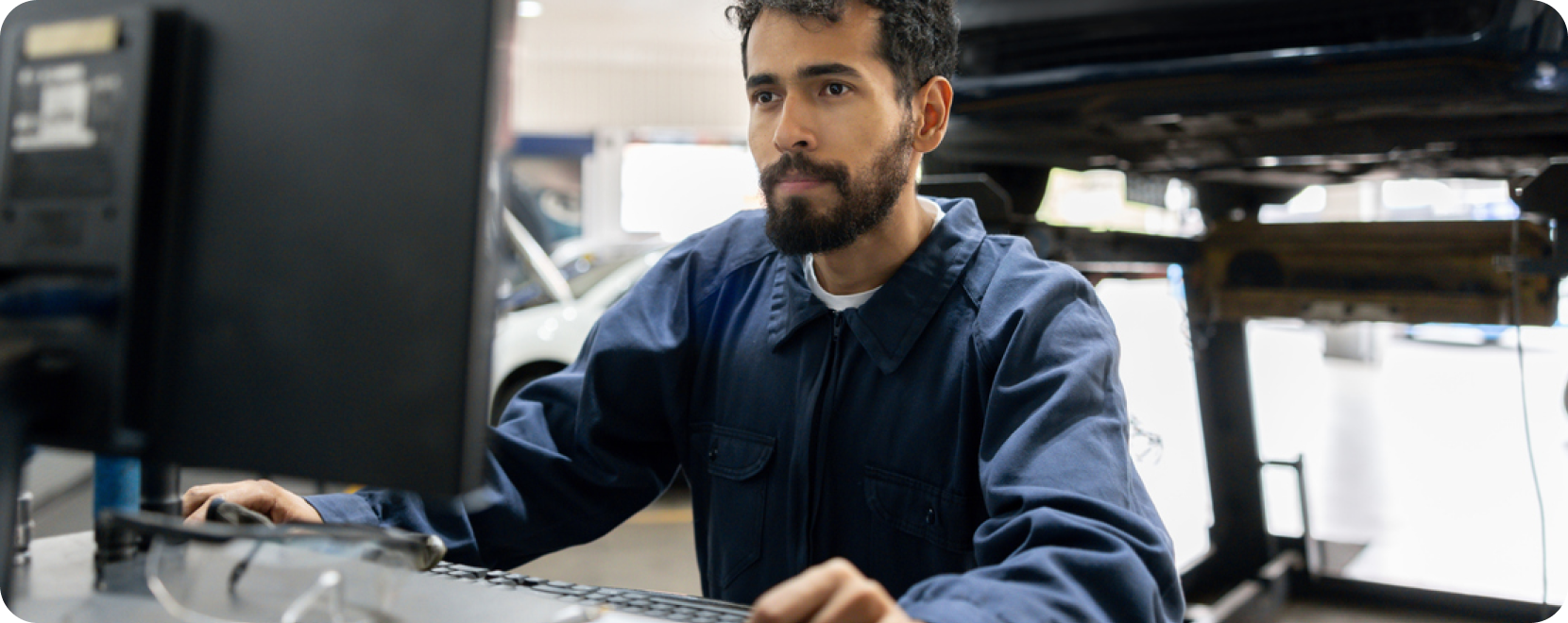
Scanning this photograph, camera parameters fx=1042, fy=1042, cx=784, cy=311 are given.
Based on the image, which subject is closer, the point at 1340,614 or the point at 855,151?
the point at 855,151

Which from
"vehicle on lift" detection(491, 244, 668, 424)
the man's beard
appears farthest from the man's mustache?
"vehicle on lift" detection(491, 244, 668, 424)

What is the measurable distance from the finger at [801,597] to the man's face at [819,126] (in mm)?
523

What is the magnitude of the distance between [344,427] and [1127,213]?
6.83 metres

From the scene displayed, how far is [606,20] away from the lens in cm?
906

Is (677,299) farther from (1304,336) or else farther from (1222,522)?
(1304,336)

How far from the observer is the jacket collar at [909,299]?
1082 millimetres

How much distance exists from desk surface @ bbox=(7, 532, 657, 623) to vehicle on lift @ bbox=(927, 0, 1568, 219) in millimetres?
1548

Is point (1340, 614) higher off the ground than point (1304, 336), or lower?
lower

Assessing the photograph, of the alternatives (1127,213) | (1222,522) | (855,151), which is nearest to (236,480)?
(855,151)

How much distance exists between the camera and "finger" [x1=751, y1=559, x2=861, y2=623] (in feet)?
1.99

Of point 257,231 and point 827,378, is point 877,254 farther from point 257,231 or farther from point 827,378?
point 257,231

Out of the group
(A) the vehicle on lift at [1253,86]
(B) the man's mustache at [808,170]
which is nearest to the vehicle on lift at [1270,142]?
(A) the vehicle on lift at [1253,86]

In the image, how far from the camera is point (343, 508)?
93cm

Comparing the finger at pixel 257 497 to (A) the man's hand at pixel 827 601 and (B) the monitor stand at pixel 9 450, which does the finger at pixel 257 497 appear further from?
(A) the man's hand at pixel 827 601
